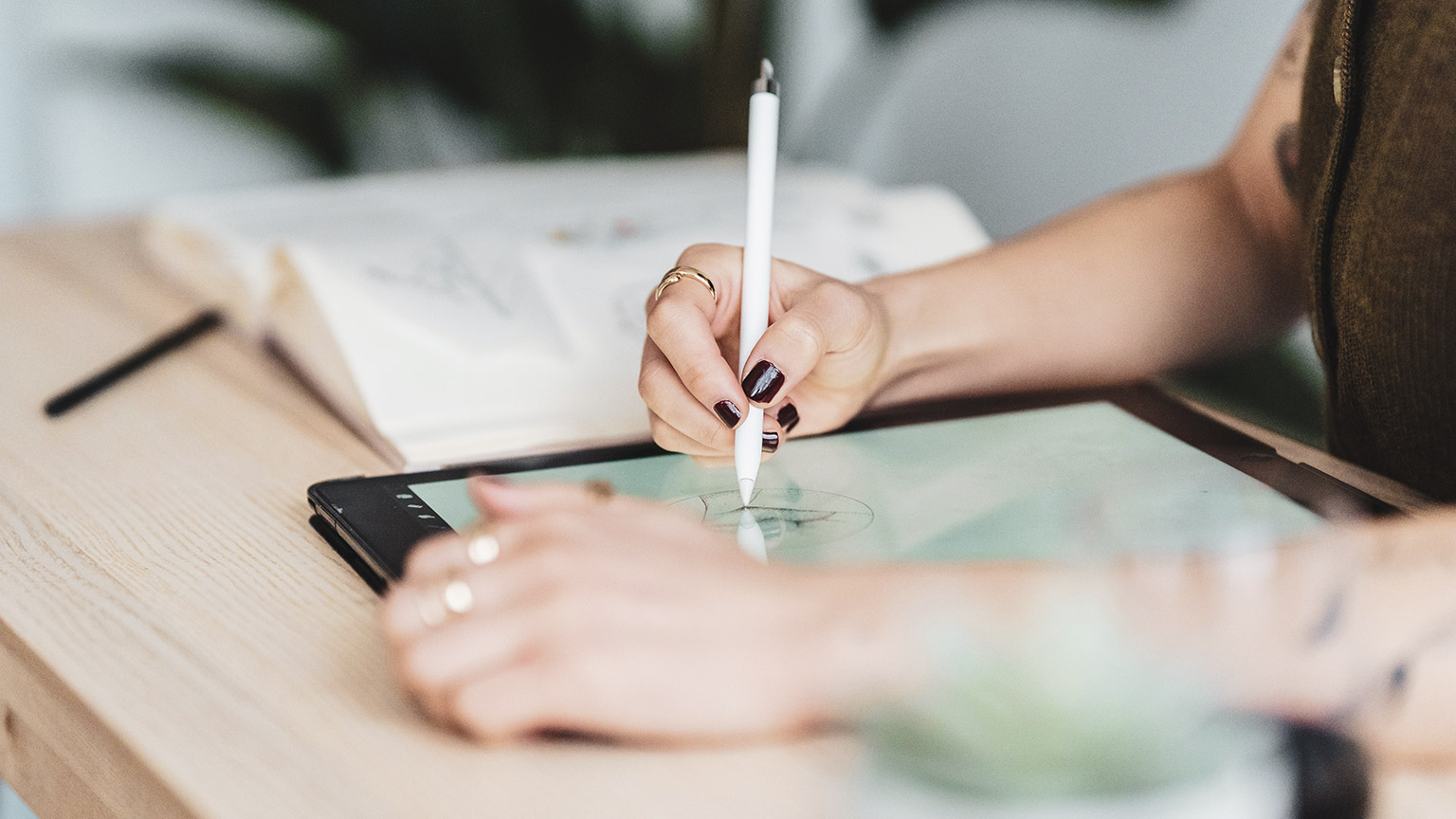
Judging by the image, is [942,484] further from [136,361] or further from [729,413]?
[136,361]

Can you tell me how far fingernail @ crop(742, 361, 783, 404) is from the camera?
1.59ft

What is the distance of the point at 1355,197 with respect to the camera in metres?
0.52

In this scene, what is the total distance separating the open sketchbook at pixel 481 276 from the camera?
596 mm

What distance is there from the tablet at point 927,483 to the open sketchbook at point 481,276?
74mm

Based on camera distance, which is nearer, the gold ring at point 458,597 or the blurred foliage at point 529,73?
the gold ring at point 458,597

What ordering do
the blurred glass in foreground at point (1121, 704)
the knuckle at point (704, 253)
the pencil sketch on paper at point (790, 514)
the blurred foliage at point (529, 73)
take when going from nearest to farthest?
the blurred glass in foreground at point (1121, 704) < the pencil sketch on paper at point (790, 514) < the knuckle at point (704, 253) < the blurred foliage at point (529, 73)

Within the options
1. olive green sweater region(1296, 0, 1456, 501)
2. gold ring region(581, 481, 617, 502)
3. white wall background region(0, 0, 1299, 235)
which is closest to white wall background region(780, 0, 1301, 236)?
white wall background region(0, 0, 1299, 235)

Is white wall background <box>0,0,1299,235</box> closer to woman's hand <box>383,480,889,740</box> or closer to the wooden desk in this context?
the wooden desk

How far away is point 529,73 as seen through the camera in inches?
54.9

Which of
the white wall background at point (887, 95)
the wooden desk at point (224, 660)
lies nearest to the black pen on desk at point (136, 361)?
the wooden desk at point (224, 660)

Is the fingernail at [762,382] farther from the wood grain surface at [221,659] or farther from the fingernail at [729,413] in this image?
the wood grain surface at [221,659]

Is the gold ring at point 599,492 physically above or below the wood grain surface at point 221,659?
above

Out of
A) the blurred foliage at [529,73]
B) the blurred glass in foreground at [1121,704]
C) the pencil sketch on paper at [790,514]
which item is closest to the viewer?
the blurred glass in foreground at [1121,704]

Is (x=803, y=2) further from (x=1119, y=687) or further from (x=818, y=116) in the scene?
(x=1119, y=687)
